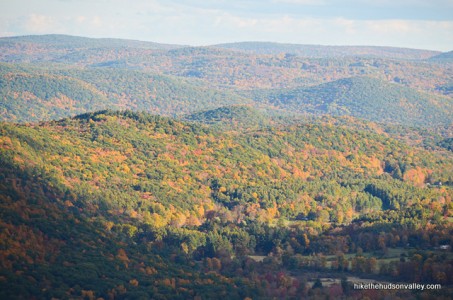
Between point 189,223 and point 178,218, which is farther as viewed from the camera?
point 189,223

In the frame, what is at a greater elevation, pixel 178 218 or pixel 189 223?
pixel 178 218

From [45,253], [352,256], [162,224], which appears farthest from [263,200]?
[45,253]

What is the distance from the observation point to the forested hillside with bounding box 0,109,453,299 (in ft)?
310

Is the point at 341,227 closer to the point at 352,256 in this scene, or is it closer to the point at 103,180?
the point at 352,256

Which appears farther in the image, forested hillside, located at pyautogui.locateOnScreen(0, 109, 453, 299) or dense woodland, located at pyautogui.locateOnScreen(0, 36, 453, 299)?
forested hillside, located at pyautogui.locateOnScreen(0, 109, 453, 299)

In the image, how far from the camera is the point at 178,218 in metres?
143

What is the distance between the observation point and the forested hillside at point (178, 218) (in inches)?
3718

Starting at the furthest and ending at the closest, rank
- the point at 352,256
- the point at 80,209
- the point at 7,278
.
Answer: the point at 80,209, the point at 352,256, the point at 7,278

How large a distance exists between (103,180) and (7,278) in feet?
231

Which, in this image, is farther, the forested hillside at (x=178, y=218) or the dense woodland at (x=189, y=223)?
the forested hillside at (x=178, y=218)

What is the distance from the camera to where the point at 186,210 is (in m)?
149

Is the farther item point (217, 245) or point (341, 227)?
point (341, 227)

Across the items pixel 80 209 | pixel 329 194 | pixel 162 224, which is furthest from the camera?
pixel 329 194

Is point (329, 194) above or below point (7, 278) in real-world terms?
below
